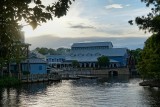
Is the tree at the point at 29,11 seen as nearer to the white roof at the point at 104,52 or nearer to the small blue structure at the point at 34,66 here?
the small blue structure at the point at 34,66

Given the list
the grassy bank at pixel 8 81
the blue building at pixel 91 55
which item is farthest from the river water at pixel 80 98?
the blue building at pixel 91 55

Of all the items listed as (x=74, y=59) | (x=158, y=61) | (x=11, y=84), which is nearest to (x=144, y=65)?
(x=158, y=61)

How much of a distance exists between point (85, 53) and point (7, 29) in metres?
169

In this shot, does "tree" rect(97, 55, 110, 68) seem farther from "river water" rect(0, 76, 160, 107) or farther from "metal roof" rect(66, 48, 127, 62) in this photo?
"river water" rect(0, 76, 160, 107)

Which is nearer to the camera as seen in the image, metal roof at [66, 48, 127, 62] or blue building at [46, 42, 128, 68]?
blue building at [46, 42, 128, 68]

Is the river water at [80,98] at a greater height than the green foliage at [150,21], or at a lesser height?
lesser

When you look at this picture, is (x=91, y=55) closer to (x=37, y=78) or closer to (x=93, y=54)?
(x=93, y=54)

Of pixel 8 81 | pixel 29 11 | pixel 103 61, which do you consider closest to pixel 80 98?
pixel 8 81

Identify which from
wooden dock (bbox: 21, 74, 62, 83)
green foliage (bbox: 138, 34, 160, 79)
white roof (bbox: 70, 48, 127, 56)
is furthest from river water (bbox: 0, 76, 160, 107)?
white roof (bbox: 70, 48, 127, 56)

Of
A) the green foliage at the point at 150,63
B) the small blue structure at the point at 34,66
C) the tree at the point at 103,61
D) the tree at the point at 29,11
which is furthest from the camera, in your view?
the tree at the point at 103,61

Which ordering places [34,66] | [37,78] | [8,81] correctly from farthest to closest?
[34,66] → [37,78] → [8,81]

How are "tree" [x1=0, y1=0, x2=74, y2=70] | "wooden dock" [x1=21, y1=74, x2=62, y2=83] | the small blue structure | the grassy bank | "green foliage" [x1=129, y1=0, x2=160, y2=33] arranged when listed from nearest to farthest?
"tree" [x1=0, y1=0, x2=74, y2=70] → "green foliage" [x1=129, y1=0, x2=160, y2=33] → the grassy bank → "wooden dock" [x1=21, y1=74, x2=62, y2=83] → the small blue structure

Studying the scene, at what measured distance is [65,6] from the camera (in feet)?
47.9

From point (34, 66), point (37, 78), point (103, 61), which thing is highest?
point (103, 61)
